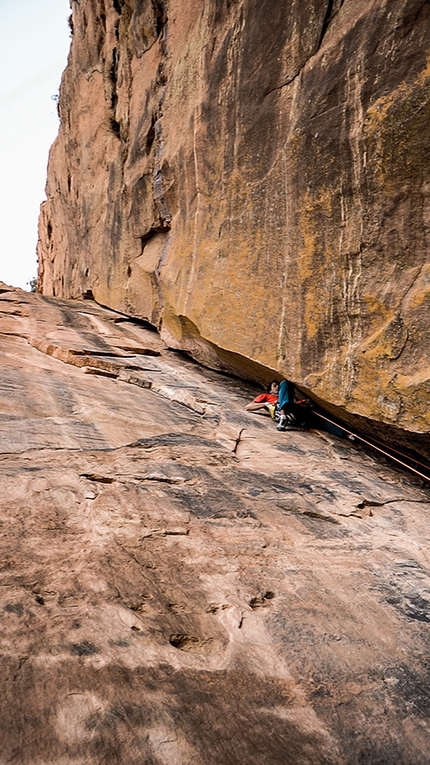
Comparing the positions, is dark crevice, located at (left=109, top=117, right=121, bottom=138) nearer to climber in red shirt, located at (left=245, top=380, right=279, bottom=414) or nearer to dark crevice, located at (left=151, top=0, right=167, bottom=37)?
dark crevice, located at (left=151, top=0, right=167, bottom=37)

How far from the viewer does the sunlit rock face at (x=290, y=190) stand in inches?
196

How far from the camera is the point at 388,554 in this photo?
391cm

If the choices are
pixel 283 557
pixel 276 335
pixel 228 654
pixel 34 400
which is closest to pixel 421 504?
pixel 283 557

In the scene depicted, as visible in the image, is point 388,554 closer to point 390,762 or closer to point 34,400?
point 390,762

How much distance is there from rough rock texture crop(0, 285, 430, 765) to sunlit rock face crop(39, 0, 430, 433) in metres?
1.43

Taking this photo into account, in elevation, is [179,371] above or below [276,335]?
below

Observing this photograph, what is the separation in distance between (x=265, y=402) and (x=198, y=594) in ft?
14.0

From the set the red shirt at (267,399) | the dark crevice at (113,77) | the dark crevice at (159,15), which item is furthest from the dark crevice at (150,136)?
the red shirt at (267,399)

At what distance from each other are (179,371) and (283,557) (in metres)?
4.83

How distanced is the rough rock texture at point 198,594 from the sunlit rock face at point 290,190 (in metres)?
1.43

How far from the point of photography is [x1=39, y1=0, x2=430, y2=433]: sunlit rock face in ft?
16.4

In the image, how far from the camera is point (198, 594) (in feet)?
9.85

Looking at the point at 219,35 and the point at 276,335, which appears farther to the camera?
the point at 219,35

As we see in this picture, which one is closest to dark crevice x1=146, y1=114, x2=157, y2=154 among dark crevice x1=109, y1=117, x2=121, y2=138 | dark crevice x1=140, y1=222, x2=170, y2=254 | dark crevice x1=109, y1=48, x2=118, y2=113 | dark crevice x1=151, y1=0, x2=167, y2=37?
dark crevice x1=140, y1=222, x2=170, y2=254
